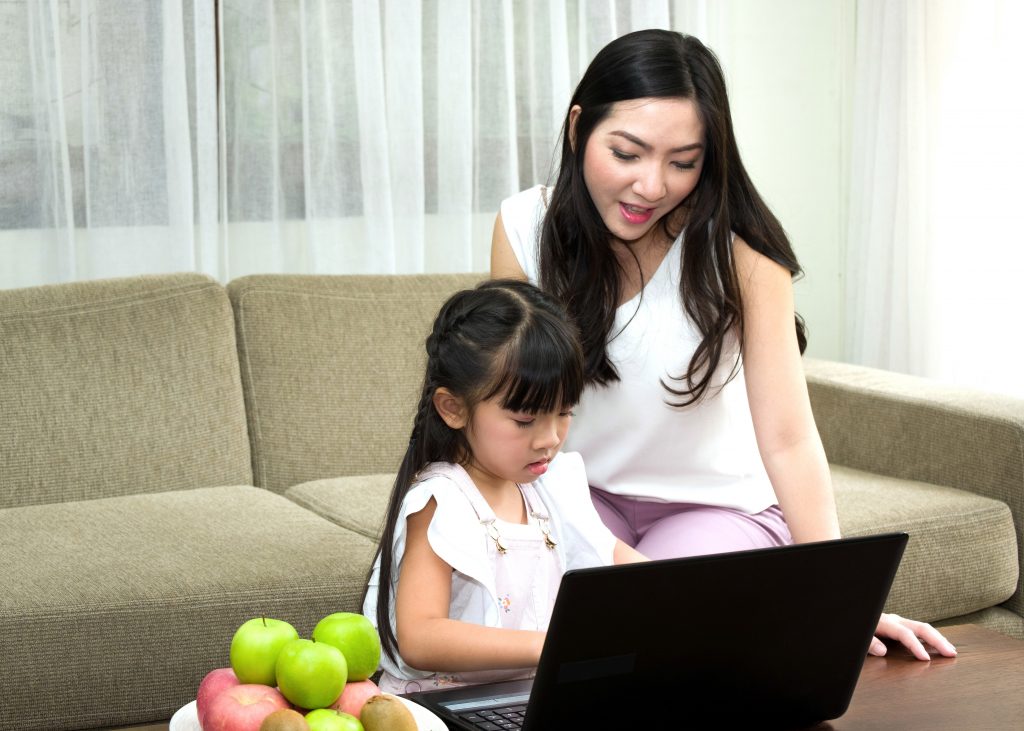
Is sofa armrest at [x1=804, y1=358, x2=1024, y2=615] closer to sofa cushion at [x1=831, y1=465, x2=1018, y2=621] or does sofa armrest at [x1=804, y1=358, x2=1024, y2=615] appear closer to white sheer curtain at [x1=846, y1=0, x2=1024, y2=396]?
sofa cushion at [x1=831, y1=465, x2=1018, y2=621]

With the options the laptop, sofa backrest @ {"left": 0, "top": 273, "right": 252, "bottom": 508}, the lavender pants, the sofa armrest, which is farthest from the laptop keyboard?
the sofa armrest

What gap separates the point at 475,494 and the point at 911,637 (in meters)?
0.48

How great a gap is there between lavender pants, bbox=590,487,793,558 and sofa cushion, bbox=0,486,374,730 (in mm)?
387

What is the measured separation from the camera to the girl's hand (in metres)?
1.36

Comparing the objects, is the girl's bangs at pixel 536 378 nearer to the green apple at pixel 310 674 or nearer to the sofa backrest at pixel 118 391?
the green apple at pixel 310 674

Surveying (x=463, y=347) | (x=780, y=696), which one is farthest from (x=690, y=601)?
(x=463, y=347)

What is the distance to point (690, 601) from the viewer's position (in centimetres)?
104

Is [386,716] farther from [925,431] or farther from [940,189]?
[940,189]

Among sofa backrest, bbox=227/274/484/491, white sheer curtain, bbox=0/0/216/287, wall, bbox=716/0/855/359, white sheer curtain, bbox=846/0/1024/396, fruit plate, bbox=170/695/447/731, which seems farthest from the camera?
wall, bbox=716/0/855/359

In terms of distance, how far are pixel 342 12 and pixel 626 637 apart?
222cm

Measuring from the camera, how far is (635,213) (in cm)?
168

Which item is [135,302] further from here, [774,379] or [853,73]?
[853,73]

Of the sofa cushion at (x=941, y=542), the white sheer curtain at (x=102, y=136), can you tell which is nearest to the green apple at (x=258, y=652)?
the sofa cushion at (x=941, y=542)

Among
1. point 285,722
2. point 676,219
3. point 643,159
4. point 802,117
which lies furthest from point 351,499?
point 802,117
